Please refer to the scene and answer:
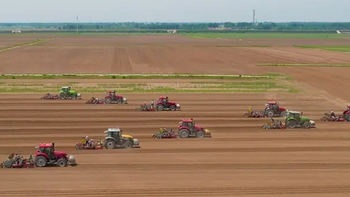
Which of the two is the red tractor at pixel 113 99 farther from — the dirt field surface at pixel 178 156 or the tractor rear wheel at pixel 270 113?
the tractor rear wheel at pixel 270 113

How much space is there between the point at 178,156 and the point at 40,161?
723 centimetres

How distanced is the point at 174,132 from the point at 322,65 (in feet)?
187

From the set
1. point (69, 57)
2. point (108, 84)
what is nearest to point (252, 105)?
point (108, 84)

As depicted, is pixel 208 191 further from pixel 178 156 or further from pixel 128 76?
pixel 128 76

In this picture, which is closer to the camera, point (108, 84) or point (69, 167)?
point (69, 167)

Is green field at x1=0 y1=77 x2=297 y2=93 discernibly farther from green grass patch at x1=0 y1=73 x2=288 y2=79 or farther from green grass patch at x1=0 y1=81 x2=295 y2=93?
green grass patch at x1=0 y1=73 x2=288 y2=79

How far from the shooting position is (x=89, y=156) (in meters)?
28.0

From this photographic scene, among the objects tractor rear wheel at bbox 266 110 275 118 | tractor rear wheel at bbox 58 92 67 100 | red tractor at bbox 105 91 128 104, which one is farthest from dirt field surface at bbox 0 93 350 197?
tractor rear wheel at bbox 58 92 67 100

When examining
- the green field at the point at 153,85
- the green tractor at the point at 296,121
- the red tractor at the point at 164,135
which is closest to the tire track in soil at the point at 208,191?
the red tractor at the point at 164,135

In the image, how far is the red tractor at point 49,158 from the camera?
84.1 feet

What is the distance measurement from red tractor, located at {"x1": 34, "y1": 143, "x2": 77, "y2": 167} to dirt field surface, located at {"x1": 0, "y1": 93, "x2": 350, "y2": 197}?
1.44 ft

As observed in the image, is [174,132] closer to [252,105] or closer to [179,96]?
[252,105]

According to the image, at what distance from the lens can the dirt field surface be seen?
2267cm

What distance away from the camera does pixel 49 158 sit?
2573 centimetres
